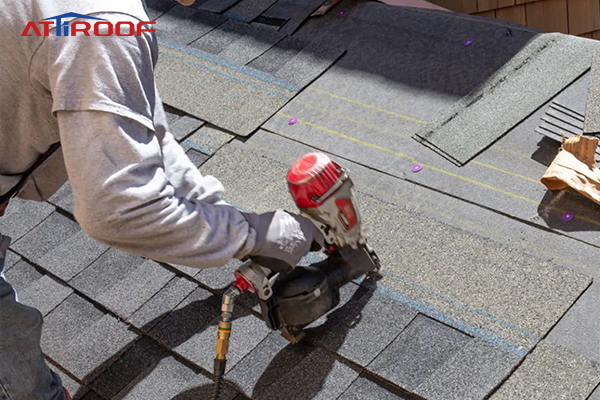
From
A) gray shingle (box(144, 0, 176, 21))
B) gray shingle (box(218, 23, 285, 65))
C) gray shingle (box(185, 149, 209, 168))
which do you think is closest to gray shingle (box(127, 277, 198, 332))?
gray shingle (box(185, 149, 209, 168))

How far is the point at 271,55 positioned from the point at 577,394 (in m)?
2.57

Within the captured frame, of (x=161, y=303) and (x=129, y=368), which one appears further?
(x=161, y=303)

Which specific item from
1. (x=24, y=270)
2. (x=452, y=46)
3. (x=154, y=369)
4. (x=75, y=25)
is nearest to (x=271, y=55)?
(x=452, y=46)

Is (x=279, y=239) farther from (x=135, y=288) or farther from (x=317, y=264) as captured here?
(x=135, y=288)

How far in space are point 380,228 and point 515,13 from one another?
311cm

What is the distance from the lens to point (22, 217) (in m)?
3.65

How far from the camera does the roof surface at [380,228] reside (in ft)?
8.40

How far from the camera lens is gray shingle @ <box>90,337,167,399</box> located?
278 cm

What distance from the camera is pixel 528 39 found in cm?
384

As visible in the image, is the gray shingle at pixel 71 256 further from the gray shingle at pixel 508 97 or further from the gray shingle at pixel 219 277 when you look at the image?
the gray shingle at pixel 508 97

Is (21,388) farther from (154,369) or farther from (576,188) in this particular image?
(576,188)

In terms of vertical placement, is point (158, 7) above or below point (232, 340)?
above

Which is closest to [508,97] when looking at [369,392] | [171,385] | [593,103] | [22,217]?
[593,103]

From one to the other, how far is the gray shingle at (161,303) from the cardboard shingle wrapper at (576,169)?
57.3 inches
